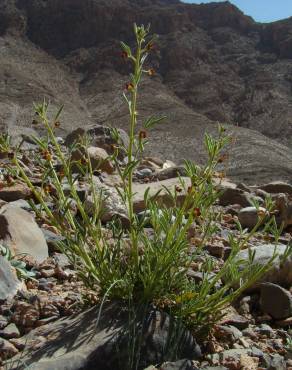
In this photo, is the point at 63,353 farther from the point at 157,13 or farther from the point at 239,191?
the point at 157,13

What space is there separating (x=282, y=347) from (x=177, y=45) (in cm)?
3865

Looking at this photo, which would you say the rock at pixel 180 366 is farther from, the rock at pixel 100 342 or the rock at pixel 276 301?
the rock at pixel 276 301

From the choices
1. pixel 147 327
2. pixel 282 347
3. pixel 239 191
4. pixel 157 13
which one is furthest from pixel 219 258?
pixel 157 13

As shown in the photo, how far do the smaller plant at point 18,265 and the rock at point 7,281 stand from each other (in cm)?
11

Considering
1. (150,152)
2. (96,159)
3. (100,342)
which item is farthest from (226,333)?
(150,152)

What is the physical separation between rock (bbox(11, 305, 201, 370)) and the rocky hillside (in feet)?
63.9

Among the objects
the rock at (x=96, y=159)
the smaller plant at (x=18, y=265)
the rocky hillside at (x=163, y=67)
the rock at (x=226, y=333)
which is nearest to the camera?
the rock at (x=226, y=333)

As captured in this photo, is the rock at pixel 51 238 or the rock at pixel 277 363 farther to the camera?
the rock at pixel 51 238

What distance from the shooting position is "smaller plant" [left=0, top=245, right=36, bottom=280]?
2896 millimetres

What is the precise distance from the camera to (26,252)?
128 inches

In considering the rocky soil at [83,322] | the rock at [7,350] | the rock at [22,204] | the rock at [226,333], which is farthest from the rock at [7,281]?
the rock at [22,204]

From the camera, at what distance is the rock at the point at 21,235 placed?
10.8 ft

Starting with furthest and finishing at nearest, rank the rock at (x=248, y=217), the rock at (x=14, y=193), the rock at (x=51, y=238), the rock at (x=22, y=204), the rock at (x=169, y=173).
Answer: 1. the rock at (x=169, y=173)
2. the rock at (x=248, y=217)
3. the rock at (x=14, y=193)
4. the rock at (x=22, y=204)
5. the rock at (x=51, y=238)

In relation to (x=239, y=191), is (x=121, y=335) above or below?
above
